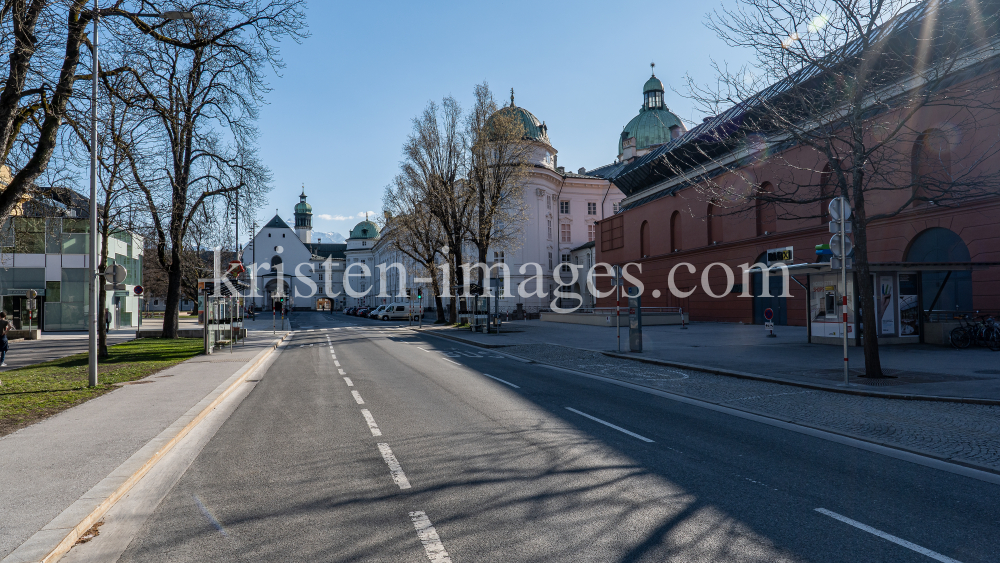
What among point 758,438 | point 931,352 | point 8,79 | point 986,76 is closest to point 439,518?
point 758,438

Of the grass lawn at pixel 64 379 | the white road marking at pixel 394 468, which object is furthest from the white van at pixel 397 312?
the white road marking at pixel 394 468

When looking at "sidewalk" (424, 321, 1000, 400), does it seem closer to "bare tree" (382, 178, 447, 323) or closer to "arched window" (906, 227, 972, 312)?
"arched window" (906, 227, 972, 312)

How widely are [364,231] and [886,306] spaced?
127 metres

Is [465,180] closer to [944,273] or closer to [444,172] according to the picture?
[444,172]

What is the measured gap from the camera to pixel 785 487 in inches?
214

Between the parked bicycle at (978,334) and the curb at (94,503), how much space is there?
20.6 meters

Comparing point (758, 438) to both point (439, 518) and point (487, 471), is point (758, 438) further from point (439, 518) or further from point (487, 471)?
point (439, 518)

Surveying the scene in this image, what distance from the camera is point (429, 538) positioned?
4.18 metres

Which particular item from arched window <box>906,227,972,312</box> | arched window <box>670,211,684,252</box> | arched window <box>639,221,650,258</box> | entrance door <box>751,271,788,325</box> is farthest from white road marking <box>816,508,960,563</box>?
arched window <box>639,221,650,258</box>

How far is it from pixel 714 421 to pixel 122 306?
48469 millimetres

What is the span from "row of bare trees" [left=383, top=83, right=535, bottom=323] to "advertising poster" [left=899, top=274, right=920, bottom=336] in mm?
21926

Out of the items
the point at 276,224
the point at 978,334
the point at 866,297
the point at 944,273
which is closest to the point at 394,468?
the point at 866,297

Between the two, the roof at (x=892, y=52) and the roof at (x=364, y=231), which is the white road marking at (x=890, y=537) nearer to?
the roof at (x=892, y=52)

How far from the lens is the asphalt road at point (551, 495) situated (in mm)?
4062
